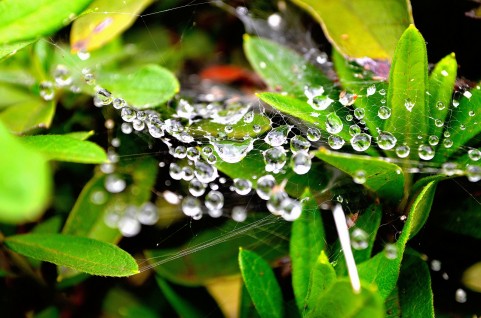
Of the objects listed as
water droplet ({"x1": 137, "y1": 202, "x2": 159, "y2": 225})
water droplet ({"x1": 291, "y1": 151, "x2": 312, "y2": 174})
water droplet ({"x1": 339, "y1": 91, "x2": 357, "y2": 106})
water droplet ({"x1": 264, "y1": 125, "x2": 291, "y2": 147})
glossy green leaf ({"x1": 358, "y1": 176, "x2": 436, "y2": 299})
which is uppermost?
water droplet ({"x1": 291, "y1": 151, "x2": 312, "y2": 174})

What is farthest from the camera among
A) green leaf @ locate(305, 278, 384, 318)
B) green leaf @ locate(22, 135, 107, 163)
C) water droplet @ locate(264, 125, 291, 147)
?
water droplet @ locate(264, 125, 291, 147)

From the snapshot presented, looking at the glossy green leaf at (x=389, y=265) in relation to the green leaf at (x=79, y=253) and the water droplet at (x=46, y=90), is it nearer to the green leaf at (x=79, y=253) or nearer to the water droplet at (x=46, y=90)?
the green leaf at (x=79, y=253)

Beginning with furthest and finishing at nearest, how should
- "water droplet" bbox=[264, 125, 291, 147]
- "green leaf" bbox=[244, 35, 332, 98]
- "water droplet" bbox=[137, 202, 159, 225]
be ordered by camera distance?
"green leaf" bbox=[244, 35, 332, 98] < "water droplet" bbox=[137, 202, 159, 225] < "water droplet" bbox=[264, 125, 291, 147]

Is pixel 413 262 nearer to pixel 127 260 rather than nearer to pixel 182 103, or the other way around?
pixel 127 260

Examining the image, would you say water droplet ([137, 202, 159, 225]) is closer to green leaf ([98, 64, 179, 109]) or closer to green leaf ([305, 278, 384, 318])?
green leaf ([98, 64, 179, 109])

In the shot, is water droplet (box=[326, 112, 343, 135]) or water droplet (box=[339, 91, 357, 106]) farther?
water droplet (box=[339, 91, 357, 106])

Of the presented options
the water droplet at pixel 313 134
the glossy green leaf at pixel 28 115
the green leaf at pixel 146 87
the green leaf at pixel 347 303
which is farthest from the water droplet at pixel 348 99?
the glossy green leaf at pixel 28 115

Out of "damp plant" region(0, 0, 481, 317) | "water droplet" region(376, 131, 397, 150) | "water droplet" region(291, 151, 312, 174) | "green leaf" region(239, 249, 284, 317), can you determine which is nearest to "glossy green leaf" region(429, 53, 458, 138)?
"damp plant" region(0, 0, 481, 317)

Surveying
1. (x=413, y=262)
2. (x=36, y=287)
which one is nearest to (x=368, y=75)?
(x=413, y=262)
